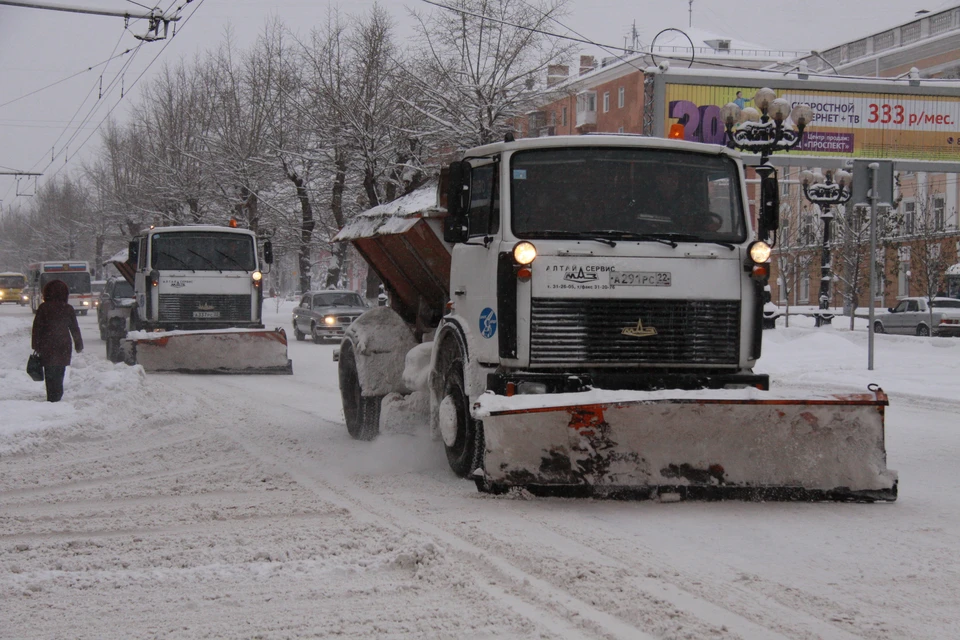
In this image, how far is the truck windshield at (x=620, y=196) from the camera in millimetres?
6840

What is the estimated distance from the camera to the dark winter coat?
12.2 meters

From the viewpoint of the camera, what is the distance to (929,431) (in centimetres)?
1051

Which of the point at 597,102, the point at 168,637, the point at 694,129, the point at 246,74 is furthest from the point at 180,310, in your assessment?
the point at 597,102

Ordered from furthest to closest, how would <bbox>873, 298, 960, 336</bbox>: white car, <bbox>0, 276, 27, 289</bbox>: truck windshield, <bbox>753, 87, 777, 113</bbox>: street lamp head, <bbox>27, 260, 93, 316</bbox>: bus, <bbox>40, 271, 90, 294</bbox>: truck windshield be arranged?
<bbox>0, 276, 27, 289</bbox>: truck windshield
<bbox>40, 271, 90, 294</bbox>: truck windshield
<bbox>27, 260, 93, 316</bbox>: bus
<bbox>873, 298, 960, 336</bbox>: white car
<bbox>753, 87, 777, 113</bbox>: street lamp head

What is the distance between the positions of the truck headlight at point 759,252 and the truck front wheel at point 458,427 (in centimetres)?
208

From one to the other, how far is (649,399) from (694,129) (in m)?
19.5

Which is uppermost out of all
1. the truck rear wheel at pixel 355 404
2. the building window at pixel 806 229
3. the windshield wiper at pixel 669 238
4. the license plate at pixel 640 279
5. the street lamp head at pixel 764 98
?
the street lamp head at pixel 764 98

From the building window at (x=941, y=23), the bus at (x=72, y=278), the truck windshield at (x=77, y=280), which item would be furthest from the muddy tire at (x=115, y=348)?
the truck windshield at (x=77, y=280)

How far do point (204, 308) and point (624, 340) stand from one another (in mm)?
13705

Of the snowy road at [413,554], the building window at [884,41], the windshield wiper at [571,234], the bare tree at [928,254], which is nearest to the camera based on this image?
the snowy road at [413,554]

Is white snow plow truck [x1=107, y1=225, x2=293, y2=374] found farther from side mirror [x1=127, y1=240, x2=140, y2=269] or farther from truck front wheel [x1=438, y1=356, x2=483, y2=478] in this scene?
truck front wheel [x1=438, y1=356, x2=483, y2=478]

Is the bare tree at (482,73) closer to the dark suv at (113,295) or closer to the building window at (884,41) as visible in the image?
the dark suv at (113,295)

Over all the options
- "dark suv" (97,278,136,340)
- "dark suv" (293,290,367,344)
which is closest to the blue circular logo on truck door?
"dark suv" (293,290,367,344)

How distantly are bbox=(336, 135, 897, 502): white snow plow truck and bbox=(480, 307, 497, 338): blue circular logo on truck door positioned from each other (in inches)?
0.5
